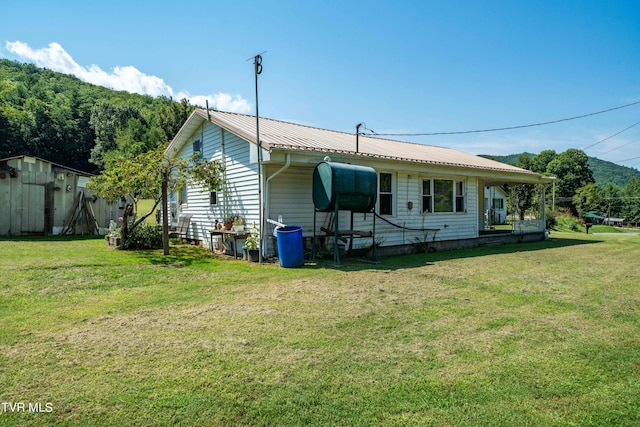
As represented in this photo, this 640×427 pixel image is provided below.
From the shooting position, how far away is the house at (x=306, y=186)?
31.3 feet

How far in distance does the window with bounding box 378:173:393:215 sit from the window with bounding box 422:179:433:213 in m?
1.57

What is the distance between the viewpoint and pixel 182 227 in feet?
45.4

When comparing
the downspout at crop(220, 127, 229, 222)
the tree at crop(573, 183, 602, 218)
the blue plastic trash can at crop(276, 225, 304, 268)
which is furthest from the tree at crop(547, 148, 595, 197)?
the blue plastic trash can at crop(276, 225, 304, 268)

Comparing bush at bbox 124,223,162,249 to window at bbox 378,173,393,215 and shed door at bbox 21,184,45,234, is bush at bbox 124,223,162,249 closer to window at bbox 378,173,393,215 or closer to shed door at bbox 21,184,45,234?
shed door at bbox 21,184,45,234

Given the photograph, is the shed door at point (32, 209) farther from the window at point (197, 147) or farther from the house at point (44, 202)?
the window at point (197, 147)

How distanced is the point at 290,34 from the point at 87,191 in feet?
35.4

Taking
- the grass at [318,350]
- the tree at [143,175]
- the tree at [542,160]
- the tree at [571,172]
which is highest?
the tree at [542,160]

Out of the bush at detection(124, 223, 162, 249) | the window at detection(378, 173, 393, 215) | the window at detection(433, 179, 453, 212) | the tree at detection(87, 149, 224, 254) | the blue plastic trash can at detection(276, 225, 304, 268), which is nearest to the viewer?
the blue plastic trash can at detection(276, 225, 304, 268)

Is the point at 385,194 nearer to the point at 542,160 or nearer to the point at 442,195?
the point at 442,195

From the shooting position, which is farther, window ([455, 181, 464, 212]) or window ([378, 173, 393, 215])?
window ([455, 181, 464, 212])

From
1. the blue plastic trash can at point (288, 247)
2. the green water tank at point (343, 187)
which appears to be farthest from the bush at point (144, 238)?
the green water tank at point (343, 187)

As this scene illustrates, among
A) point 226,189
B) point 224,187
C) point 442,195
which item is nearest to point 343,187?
point 226,189

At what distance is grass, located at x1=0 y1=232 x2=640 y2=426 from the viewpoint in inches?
99.7

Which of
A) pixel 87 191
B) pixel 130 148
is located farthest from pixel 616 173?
pixel 87 191
